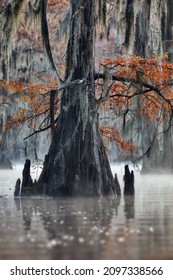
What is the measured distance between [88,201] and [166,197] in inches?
130

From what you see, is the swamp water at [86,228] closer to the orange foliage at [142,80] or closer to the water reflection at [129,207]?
the water reflection at [129,207]

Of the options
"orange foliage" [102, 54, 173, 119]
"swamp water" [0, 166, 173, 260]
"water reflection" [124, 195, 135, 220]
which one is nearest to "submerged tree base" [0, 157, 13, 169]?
"orange foliage" [102, 54, 173, 119]

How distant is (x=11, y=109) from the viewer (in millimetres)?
36250

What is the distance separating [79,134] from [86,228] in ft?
21.2

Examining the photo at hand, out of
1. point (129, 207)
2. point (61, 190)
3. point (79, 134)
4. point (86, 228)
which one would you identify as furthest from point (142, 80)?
point (86, 228)

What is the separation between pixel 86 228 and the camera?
41.8 ft

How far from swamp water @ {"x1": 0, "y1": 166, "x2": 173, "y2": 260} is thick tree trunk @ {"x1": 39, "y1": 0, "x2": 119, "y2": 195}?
446mm

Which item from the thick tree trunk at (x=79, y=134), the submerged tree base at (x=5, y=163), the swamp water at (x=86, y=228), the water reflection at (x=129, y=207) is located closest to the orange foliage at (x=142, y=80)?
the thick tree trunk at (x=79, y=134)

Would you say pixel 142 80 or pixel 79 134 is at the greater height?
pixel 142 80

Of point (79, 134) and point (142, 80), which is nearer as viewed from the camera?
point (79, 134)

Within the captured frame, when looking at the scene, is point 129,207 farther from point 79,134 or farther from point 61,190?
point 79,134

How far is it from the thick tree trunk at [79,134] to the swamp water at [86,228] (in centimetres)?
45

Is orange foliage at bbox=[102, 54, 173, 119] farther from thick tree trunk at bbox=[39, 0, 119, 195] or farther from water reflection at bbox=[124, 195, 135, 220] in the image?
water reflection at bbox=[124, 195, 135, 220]
